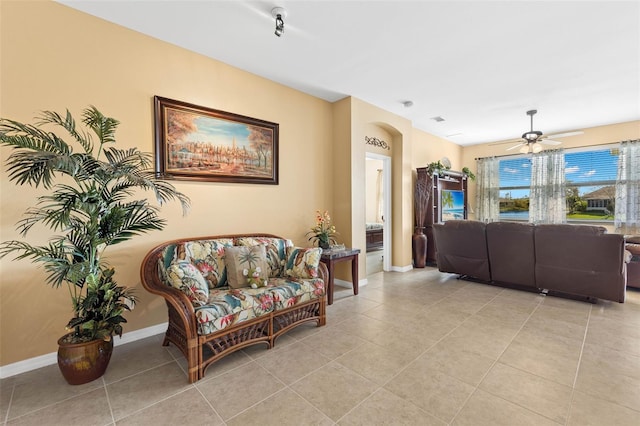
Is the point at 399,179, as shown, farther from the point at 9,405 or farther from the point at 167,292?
the point at 9,405

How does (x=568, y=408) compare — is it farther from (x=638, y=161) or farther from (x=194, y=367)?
(x=638, y=161)

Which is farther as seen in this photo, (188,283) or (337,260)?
(337,260)

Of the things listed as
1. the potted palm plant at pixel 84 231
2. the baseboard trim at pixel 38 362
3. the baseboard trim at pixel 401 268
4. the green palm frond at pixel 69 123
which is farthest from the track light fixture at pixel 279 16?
the baseboard trim at pixel 401 268

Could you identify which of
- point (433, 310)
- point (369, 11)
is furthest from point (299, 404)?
point (369, 11)

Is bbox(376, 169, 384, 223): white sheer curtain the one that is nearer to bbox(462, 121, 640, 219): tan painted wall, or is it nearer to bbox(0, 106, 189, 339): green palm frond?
bbox(462, 121, 640, 219): tan painted wall

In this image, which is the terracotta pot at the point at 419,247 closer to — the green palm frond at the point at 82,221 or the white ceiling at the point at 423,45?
the white ceiling at the point at 423,45

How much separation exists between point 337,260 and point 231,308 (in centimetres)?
177

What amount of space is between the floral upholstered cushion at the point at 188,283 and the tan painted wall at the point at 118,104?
776 millimetres

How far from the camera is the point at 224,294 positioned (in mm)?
2340

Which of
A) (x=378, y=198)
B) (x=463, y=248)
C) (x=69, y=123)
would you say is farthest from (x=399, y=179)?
(x=69, y=123)

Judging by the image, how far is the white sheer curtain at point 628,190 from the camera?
17.0 ft

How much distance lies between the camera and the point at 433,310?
3.25 metres

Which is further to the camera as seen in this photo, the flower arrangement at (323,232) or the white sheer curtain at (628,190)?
the white sheer curtain at (628,190)

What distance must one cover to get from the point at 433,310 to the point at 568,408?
1596 millimetres
